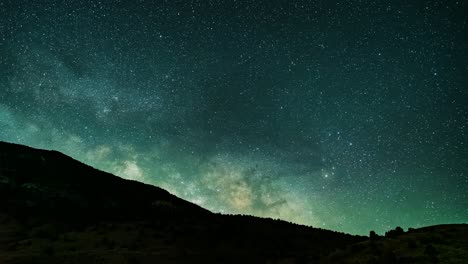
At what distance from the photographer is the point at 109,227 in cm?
3506

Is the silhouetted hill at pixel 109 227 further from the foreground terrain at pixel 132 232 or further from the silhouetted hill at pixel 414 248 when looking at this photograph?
the silhouetted hill at pixel 414 248

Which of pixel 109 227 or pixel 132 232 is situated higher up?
pixel 109 227

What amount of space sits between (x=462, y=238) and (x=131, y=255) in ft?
67.4

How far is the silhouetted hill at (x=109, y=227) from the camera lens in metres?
27.0

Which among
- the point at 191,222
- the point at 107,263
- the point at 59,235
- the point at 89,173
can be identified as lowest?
the point at 107,263

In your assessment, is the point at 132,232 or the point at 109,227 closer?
the point at 132,232

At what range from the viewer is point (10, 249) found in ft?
85.8

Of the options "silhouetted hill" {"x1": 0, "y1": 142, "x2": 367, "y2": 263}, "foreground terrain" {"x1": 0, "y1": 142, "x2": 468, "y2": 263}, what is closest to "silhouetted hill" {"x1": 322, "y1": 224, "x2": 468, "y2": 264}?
"foreground terrain" {"x1": 0, "y1": 142, "x2": 468, "y2": 263}

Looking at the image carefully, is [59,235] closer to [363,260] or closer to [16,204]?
[16,204]

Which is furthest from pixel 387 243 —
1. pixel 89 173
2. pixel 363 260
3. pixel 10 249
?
pixel 89 173

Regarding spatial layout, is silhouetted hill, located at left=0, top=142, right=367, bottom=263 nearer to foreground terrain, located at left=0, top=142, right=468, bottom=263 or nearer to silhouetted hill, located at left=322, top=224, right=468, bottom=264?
foreground terrain, located at left=0, top=142, right=468, bottom=263

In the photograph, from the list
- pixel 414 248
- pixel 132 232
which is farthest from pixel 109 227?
pixel 414 248

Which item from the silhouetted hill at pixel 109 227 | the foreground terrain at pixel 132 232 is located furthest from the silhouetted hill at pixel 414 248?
the silhouetted hill at pixel 109 227

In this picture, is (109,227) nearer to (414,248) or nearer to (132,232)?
(132,232)
